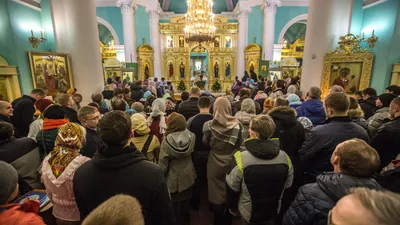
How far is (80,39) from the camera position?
6.20 m

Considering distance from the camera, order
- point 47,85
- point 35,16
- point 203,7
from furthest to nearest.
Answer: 1. point 203,7
2. point 35,16
3. point 47,85

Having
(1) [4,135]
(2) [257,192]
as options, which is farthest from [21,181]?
(2) [257,192]

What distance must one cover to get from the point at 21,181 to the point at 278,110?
2.89 metres

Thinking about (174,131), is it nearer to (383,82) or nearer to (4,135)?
(4,135)

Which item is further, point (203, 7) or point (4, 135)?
point (203, 7)

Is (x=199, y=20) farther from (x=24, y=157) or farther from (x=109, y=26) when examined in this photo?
(x=24, y=157)

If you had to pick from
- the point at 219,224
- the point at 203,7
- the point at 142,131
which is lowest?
the point at 219,224

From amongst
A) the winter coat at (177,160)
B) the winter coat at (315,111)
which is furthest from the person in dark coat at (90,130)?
the winter coat at (315,111)

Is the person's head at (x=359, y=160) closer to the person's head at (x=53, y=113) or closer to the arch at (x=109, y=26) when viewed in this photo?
the person's head at (x=53, y=113)

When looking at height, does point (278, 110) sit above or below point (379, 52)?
below

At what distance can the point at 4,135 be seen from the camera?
1987 mm

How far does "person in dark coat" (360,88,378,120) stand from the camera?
3.87 meters

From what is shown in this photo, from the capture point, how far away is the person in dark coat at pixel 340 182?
1248mm

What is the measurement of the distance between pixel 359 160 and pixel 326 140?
2.81ft
